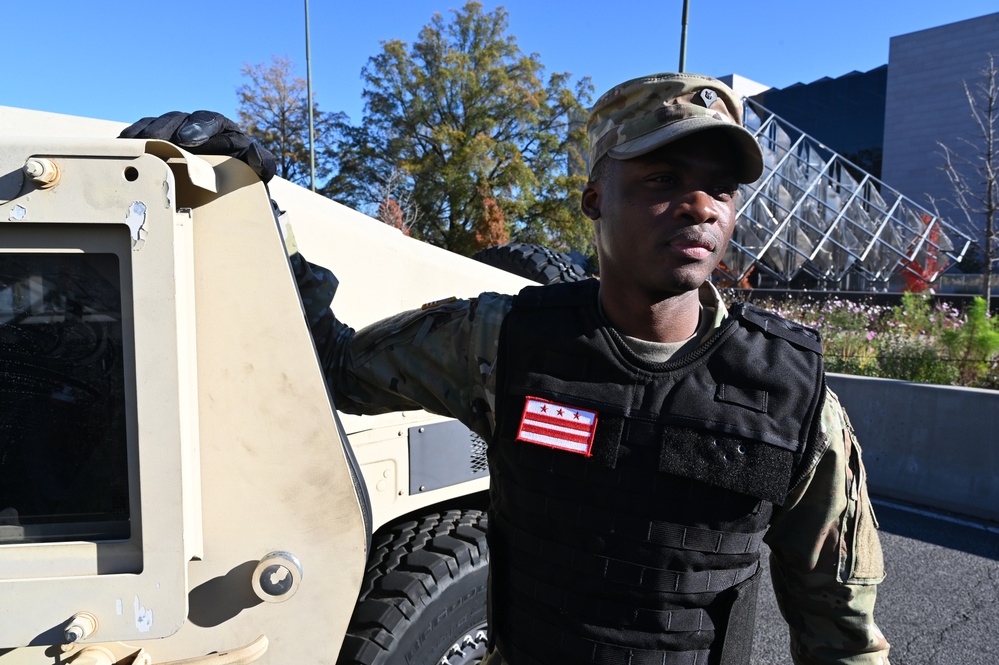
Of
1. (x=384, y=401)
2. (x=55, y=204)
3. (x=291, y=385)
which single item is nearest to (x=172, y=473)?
(x=291, y=385)

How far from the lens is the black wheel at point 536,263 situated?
3119 mm

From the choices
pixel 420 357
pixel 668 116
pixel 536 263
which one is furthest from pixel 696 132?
pixel 536 263

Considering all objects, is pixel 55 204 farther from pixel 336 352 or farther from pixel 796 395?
pixel 796 395

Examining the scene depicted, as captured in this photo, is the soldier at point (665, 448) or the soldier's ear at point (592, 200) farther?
the soldier's ear at point (592, 200)

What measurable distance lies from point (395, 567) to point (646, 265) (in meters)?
1.15

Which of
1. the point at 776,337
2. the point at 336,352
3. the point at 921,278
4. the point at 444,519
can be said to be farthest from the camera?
the point at 921,278

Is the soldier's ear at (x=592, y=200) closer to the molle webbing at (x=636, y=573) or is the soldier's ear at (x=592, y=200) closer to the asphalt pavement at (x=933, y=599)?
the molle webbing at (x=636, y=573)

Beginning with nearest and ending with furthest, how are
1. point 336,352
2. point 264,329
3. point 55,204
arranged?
point 55,204, point 264,329, point 336,352

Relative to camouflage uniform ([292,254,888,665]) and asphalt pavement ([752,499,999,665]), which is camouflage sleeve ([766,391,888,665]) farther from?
asphalt pavement ([752,499,999,665])

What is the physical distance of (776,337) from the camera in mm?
1478

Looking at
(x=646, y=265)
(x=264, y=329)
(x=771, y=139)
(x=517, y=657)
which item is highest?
(x=771, y=139)

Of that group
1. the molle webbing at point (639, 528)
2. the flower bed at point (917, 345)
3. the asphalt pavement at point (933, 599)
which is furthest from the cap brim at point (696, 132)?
the flower bed at point (917, 345)

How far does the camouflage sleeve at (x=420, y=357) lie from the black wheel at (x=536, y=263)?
4.67ft

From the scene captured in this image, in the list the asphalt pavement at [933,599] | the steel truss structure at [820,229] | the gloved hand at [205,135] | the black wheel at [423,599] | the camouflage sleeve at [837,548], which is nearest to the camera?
the gloved hand at [205,135]
